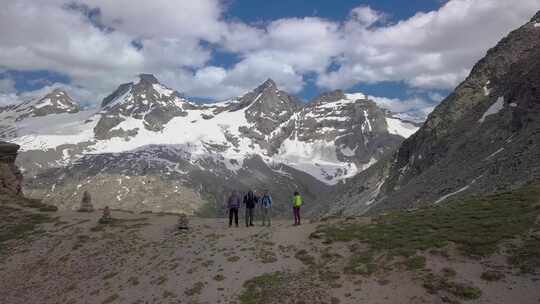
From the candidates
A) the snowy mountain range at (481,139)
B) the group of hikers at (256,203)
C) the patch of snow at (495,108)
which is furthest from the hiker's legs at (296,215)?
the patch of snow at (495,108)

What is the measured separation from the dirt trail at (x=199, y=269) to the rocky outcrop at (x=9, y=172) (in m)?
21.9

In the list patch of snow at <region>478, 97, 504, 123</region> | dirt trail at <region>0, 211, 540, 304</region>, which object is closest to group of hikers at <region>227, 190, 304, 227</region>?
dirt trail at <region>0, 211, 540, 304</region>

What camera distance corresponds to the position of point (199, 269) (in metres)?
33.8

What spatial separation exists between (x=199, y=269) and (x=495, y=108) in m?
118

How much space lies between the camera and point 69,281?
119ft

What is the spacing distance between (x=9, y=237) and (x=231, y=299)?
3027 cm

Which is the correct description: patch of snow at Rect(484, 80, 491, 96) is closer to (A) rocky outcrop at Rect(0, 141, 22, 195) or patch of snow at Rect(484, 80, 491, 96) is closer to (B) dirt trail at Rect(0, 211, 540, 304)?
(B) dirt trail at Rect(0, 211, 540, 304)

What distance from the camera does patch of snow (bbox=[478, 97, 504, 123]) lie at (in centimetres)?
12654

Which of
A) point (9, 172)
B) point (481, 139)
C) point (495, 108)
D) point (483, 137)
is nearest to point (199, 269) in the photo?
point (9, 172)

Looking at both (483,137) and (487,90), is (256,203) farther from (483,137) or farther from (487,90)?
(487,90)

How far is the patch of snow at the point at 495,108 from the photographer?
127 m

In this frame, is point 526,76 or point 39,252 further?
point 526,76

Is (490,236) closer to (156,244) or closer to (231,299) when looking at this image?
(231,299)

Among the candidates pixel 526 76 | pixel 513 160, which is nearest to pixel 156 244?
pixel 513 160
